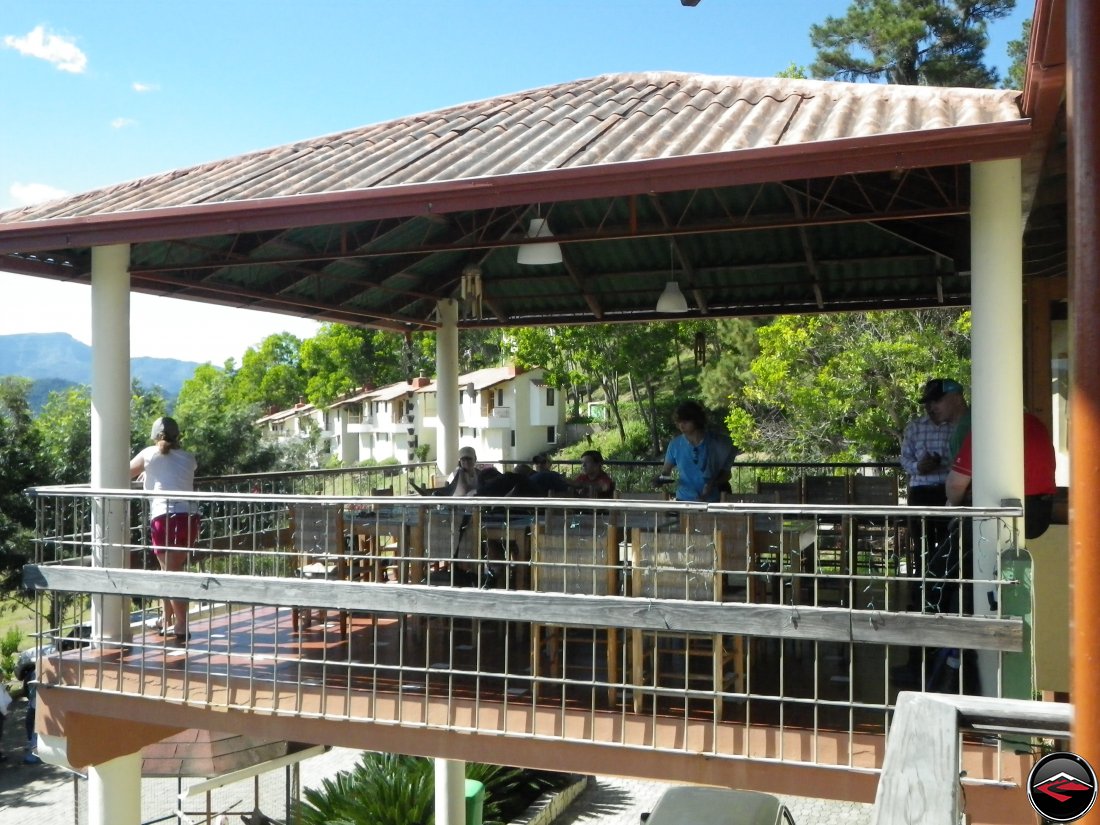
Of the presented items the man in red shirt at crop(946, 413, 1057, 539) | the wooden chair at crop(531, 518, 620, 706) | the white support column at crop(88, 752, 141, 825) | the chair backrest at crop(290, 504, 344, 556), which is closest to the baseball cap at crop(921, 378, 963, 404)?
the man in red shirt at crop(946, 413, 1057, 539)

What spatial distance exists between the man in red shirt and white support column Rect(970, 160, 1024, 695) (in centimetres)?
39

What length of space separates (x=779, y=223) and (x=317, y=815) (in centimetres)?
810

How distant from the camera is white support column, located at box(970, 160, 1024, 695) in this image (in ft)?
18.9

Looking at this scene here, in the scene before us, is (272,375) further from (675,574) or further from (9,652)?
(675,574)

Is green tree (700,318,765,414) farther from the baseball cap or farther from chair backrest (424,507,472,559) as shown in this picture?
chair backrest (424,507,472,559)

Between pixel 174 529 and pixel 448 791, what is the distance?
14.9 ft

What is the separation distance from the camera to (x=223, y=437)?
32781 millimetres

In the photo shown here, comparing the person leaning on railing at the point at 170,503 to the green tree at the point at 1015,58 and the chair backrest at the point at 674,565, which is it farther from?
the green tree at the point at 1015,58

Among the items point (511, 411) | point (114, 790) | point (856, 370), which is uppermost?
point (856, 370)

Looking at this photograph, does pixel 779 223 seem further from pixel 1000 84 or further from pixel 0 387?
pixel 1000 84

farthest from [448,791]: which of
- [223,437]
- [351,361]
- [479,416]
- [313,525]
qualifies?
[351,361]

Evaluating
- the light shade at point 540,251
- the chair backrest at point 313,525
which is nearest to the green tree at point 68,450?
the chair backrest at point 313,525

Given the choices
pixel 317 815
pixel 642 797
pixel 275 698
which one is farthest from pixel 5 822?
pixel 275 698

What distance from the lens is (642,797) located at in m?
16.8
